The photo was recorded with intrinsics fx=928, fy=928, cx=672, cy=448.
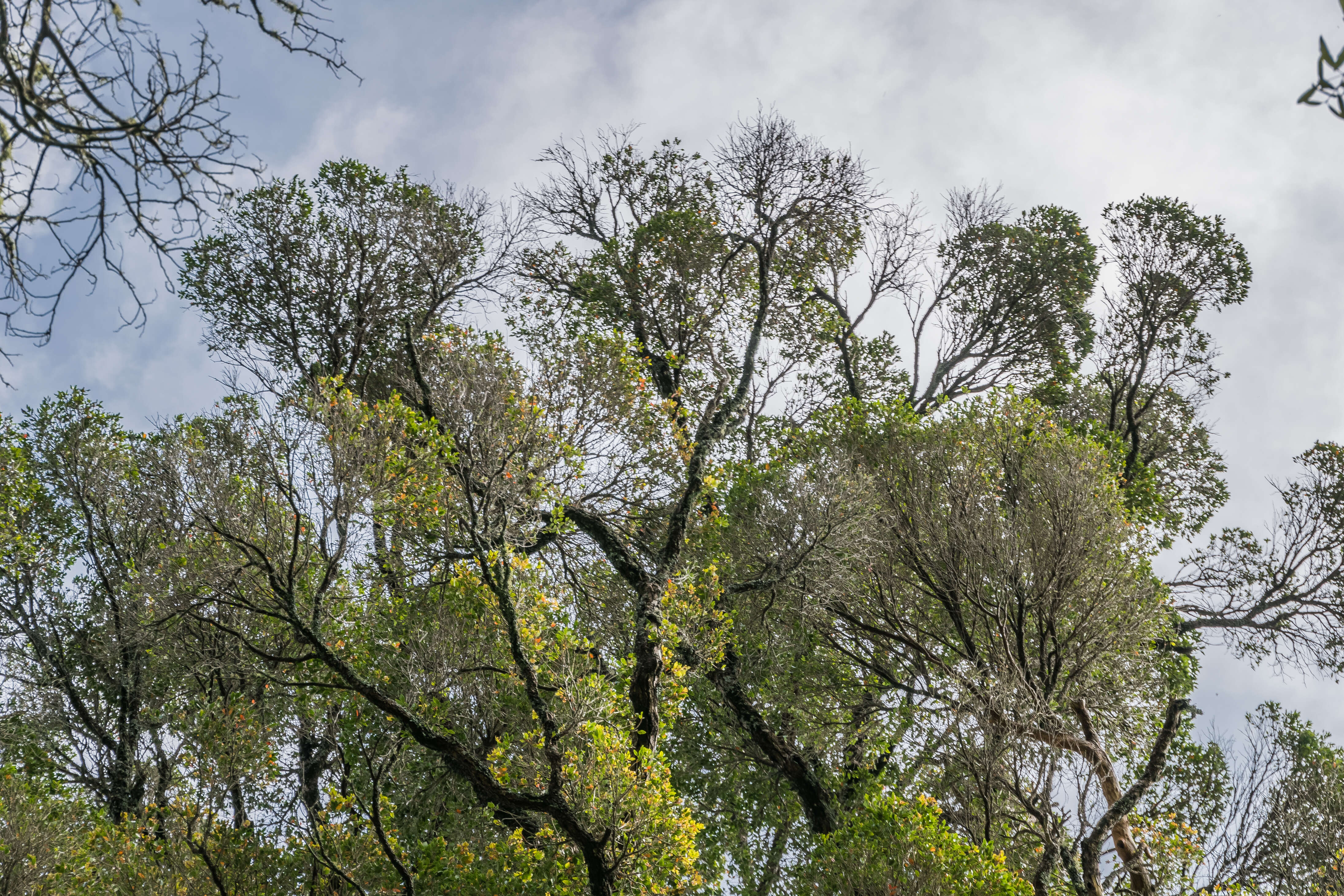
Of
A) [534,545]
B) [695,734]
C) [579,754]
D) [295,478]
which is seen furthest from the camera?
[695,734]

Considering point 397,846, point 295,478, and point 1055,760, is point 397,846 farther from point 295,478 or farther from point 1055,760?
point 1055,760

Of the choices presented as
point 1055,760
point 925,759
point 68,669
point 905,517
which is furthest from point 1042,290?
point 68,669

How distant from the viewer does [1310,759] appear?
18656 millimetres

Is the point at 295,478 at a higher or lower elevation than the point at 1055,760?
higher

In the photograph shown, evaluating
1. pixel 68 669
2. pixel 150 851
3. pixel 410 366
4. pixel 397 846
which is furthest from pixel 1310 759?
pixel 68 669

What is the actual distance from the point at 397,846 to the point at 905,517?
899cm

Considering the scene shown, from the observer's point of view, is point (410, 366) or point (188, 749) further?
point (410, 366)

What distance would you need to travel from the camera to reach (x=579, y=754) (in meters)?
10.1

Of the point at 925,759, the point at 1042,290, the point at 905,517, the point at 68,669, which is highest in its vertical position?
the point at 1042,290

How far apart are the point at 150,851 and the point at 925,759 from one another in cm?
1073

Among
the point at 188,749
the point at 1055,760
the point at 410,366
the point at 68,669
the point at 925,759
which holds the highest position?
the point at 410,366

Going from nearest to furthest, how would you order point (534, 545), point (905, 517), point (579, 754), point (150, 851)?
point (579, 754)
point (150, 851)
point (534, 545)
point (905, 517)

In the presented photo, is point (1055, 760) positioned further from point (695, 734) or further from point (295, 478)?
point (295, 478)

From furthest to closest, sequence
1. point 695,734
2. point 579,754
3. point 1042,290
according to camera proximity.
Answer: point 1042,290
point 695,734
point 579,754
